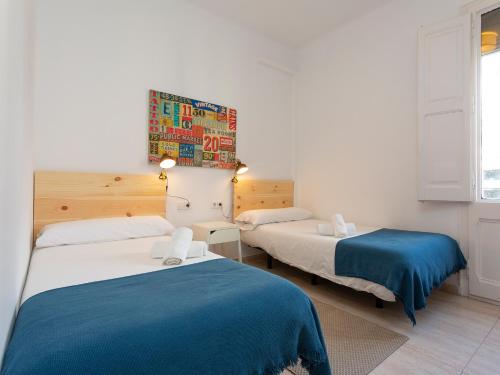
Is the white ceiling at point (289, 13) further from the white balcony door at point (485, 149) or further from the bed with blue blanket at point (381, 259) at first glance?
the bed with blue blanket at point (381, 259)

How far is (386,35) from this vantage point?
3078mm

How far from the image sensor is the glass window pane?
2389 millimetres

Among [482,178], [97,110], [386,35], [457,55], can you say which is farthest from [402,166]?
[97,110]

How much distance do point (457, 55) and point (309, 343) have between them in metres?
2.78

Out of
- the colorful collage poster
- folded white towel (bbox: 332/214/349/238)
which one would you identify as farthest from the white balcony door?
the colorful collage poster

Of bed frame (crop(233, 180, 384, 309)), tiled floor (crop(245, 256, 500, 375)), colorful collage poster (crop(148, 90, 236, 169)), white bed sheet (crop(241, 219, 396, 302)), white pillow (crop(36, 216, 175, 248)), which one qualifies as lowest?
tiled floor (crop(245, 256, 500, 375))

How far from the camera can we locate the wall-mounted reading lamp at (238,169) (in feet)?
10.8

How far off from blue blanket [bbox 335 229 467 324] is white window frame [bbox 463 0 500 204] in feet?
1.90

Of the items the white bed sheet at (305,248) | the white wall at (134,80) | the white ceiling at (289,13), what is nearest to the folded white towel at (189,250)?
the white bed sheet at (305,248)

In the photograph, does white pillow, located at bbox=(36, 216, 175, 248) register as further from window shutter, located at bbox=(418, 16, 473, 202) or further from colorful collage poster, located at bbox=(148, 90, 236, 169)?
window shutter, located at bbox=(418, 16, 473, 202)

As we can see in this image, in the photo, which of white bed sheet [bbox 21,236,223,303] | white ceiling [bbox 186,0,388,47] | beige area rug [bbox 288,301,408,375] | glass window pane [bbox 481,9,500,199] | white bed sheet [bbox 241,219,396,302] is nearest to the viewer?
white bed sheet [bbox 21,236,223,303]

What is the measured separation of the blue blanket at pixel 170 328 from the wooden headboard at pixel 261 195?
79.9 inches

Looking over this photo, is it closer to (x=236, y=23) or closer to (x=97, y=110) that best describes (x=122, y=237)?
(x=97, y=110)

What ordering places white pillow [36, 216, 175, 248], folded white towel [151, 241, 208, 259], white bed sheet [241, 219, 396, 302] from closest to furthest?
folded white towel [151, 241, 208, 259] → white pillow [36, 216, 175, 248] → white bed sheet [241, 219, 396, 302]
